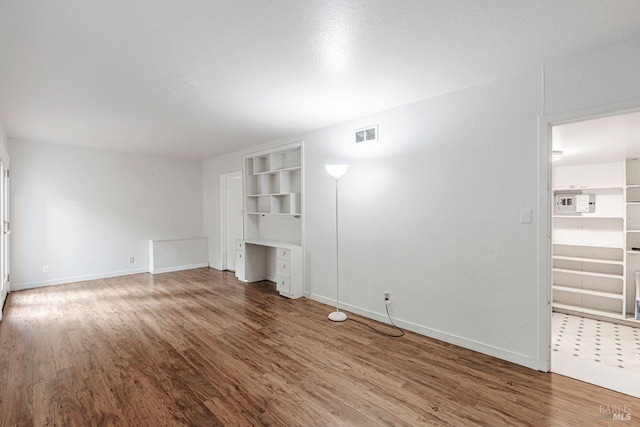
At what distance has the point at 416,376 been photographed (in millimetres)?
2475

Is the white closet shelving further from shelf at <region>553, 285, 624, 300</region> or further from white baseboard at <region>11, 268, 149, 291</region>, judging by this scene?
white baseboard at <region>11, 268, 149, 291</region>

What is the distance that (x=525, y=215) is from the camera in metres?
2.59

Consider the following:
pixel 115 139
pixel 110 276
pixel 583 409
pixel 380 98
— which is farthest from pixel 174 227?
pixel 583 409

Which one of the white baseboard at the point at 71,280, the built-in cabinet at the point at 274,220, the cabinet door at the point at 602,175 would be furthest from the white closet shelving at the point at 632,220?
the white baseboard at the point at 71,280

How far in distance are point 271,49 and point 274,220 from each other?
362cm

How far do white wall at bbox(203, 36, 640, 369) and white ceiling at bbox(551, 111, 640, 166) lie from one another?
0.38 m

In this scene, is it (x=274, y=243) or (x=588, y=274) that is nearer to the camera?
(x=588, y=274)

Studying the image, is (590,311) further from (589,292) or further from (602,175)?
(602,175)

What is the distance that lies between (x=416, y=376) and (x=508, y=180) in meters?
1.84

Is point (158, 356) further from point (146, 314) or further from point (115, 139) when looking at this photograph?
point (115, 139)

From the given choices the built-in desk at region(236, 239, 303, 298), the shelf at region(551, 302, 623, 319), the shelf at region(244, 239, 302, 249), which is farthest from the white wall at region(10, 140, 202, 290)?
the shelf at region(551, 302, 623, 319)

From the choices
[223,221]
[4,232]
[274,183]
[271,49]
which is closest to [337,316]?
[274,183]

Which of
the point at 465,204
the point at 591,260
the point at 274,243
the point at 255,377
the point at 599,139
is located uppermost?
the point at 599,139

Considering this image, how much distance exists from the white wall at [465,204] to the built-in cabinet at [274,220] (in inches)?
36.6
